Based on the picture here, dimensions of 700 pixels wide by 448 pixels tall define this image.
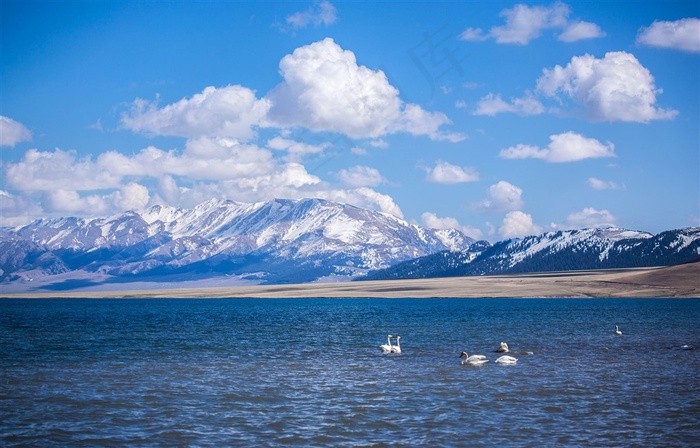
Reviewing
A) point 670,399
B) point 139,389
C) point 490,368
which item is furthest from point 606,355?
point 139,389

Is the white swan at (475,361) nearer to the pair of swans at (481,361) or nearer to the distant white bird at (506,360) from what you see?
the pair of swans at (481,361)

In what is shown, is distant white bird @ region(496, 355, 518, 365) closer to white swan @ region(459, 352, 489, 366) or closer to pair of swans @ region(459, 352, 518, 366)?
pair of swans @ region(459, 352, 518, 366)

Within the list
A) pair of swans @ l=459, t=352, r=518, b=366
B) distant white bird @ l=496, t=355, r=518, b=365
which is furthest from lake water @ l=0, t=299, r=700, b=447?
pair of swans @ l=459, t=352, r=518, b=366

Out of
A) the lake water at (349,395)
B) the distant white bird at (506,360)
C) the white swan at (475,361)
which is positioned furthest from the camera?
the distant white bird at (506,360)

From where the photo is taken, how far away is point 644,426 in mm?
26031

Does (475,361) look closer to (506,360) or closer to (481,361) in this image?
(481,361)

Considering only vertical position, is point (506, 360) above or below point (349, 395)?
below

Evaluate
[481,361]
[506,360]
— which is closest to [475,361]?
[481,361]

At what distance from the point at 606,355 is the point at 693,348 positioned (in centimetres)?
826

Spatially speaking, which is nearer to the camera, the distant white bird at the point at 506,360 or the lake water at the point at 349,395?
the lake water at the point at 349,395

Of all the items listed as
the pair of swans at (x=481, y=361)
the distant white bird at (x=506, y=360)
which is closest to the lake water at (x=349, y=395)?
the distant white bird at (x=506, y=360)

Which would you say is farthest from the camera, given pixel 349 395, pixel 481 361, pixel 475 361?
pixel 481 361

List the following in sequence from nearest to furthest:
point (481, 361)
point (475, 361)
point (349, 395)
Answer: point (349, 395) < point (475, 361) < point (481, 361)

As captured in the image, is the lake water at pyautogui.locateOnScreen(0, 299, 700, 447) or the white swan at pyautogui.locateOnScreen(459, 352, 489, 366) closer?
the lake water at pyautogui.locateOnScreen(0, 299, 700, 447)
